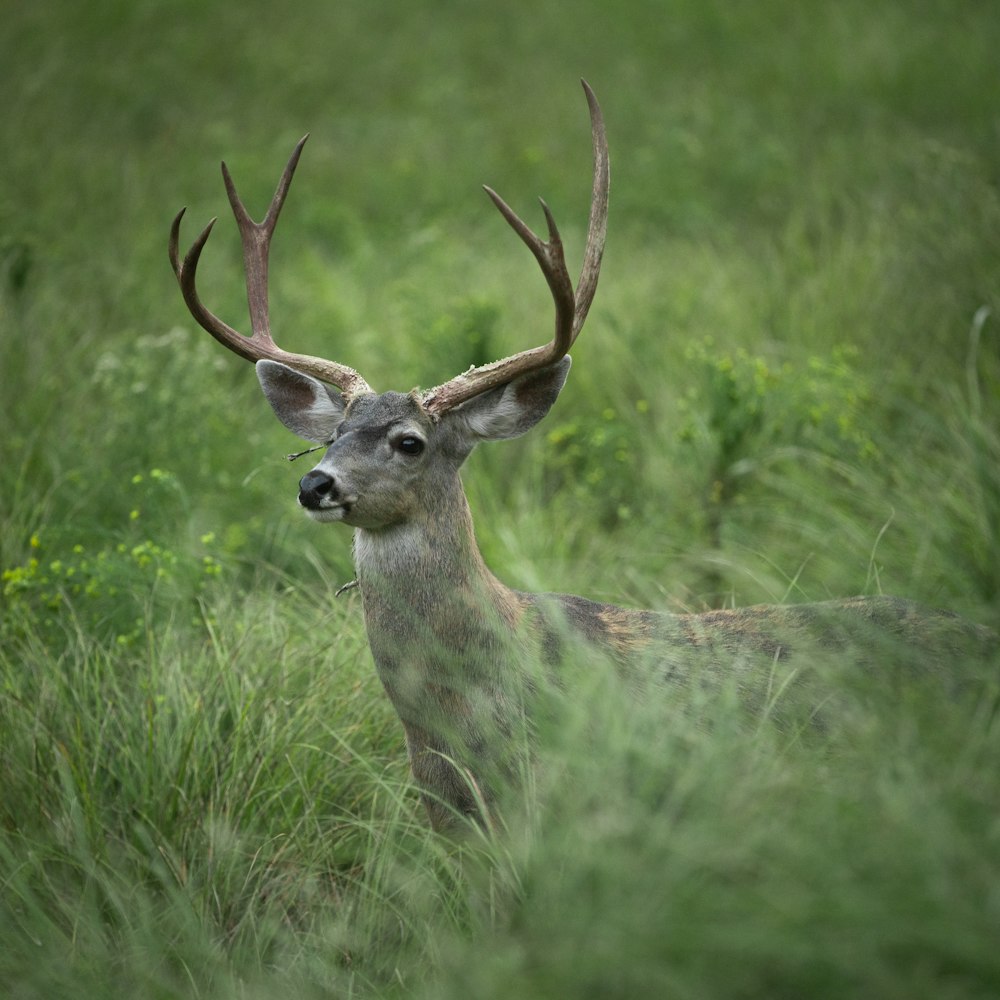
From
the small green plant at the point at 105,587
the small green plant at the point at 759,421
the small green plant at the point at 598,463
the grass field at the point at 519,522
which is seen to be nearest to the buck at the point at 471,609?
the grass field at the point at 519,522

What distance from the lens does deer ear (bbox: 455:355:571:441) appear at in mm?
3648

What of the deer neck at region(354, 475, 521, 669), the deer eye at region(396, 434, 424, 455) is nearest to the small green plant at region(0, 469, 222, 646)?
the deer neck at region(354, 475, 521, 669)

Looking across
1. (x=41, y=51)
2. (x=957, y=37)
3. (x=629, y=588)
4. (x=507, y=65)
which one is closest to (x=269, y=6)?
(x=507, y=65)

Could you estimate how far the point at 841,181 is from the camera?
9195mm

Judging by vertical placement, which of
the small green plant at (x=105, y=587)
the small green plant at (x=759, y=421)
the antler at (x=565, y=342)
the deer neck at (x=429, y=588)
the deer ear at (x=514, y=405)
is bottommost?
the small green plant at (x=759, y=421)

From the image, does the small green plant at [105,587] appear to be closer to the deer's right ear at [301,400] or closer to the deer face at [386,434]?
the deer's right ear at [301,400]

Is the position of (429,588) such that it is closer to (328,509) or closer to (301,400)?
(328,509)

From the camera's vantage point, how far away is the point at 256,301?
161 inches

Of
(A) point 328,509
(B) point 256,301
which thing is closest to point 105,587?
(B) point 256,301

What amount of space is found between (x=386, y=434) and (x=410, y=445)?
8cm

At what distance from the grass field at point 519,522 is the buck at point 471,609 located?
0.87ft

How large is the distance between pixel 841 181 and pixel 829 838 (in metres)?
8.23

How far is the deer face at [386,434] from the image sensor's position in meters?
3.29

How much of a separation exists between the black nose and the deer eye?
0.93ft
